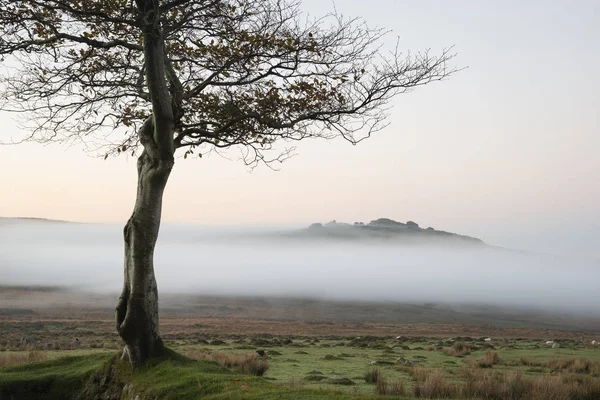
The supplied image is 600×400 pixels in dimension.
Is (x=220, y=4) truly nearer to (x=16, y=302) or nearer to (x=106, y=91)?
(x=106, y=91)

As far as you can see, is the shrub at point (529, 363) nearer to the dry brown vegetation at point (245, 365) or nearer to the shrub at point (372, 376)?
the shrub at point (372, 376)

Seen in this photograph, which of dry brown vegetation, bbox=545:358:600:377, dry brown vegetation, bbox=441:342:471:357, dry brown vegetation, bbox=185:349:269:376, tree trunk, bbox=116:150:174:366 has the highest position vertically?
tree trunk, bbox=116:150:174:366

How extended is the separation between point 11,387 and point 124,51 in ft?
31.1

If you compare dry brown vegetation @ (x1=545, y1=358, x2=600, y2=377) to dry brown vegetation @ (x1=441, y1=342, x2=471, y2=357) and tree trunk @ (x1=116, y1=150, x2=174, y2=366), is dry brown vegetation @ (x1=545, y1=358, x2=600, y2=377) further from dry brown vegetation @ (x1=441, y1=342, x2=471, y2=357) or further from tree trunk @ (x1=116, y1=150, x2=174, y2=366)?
tree trunk @ (x1=116, y1=150, x2=174, y2=366)

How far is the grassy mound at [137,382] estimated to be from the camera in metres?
10.9

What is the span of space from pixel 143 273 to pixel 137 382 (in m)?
2.43

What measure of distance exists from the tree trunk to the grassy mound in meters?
0.53

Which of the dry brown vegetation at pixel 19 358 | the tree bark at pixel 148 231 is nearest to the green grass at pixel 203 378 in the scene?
the tree bark at pixel 148 231

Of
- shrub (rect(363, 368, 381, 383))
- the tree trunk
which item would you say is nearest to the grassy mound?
the tree trunk

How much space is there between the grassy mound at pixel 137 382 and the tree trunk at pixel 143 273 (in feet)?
1.75

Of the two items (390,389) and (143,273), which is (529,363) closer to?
(390,389)

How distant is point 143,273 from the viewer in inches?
535

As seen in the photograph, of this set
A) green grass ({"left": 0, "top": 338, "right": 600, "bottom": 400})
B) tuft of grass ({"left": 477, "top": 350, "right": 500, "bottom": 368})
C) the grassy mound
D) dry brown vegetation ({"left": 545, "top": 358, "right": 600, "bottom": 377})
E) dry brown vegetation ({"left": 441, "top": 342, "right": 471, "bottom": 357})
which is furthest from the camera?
dry brown vegetation ({"left": 441, "top": 342, "right": 471, "bottom": 357})

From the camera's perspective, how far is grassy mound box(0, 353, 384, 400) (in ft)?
35.6
